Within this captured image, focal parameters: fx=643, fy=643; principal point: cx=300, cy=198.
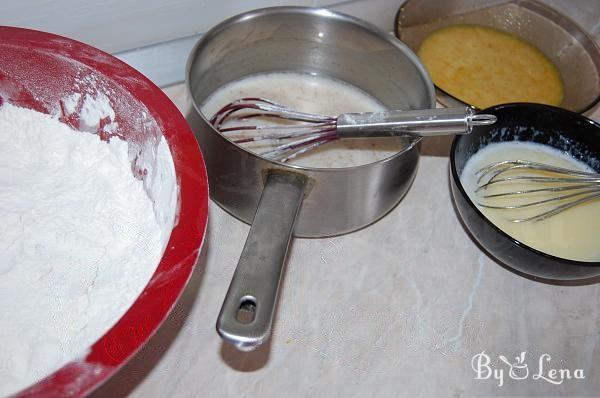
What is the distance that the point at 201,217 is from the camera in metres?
0.48

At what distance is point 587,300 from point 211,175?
0.40 m

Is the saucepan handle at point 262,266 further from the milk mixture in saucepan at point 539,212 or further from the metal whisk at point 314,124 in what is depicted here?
the milk mixture in saucepan at point 539,212

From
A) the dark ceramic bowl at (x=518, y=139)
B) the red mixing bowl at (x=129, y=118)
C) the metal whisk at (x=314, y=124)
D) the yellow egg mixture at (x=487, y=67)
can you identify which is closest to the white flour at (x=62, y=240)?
the red mixing bowl at (x=129, y=118)

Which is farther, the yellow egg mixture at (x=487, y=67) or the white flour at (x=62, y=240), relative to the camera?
the yellow egg mixture at (x=487, y=67)

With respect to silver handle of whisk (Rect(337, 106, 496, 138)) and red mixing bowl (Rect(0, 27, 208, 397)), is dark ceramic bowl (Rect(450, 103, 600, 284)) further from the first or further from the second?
red mixing bowl (Rect(0, 27, 208, 397))

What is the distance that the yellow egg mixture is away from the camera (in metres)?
0.82

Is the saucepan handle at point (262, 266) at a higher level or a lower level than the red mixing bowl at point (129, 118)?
lower

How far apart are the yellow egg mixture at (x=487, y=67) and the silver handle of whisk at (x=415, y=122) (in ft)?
0.68

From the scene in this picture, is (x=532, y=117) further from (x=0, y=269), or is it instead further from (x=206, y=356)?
(x=0, y=269)

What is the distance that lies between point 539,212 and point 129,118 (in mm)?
431

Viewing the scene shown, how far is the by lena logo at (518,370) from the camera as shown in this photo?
0.59 m

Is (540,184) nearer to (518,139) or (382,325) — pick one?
(518,139)

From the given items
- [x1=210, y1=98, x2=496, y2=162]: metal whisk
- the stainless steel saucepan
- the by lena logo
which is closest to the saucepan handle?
the stainless steel saucepan

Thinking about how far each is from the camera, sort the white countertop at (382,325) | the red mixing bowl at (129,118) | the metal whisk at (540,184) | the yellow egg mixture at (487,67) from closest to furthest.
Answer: the red mixing bowl at (129,118), the white countertop at (382,325), the metal whisk at (540,184), the yellow egg mixture at (487,67)
